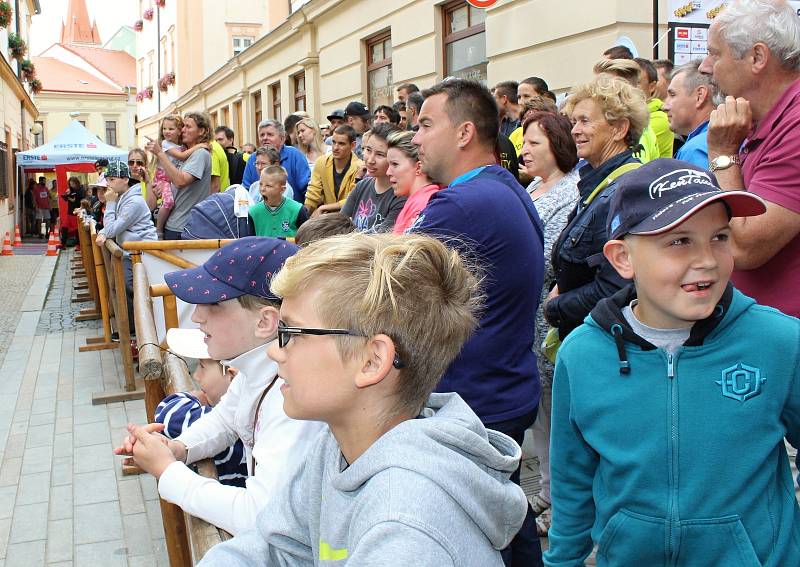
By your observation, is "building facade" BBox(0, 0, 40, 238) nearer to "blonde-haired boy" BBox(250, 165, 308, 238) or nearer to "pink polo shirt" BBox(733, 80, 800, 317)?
"blonde-haired boy" BBox(250, 165, 308, 238)

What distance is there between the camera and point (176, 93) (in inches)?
1549

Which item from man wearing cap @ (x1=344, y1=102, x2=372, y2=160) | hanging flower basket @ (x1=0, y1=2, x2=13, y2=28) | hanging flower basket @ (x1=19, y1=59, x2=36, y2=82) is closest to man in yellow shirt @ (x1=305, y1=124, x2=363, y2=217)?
man wearing cap @ (x1=344, y1=102, x2=372, y2=160)

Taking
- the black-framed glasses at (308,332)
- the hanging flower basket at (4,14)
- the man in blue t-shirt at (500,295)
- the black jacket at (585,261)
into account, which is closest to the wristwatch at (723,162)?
the black jacket at (585,261)

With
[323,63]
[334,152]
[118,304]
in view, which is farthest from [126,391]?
[323,63]

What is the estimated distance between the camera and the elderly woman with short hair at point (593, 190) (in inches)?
129

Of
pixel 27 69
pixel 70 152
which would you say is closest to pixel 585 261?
pixel 70 152

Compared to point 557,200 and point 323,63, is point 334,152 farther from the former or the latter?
point 323,63

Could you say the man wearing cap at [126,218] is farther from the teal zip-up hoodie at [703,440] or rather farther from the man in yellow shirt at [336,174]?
the teal zip-up hoodie at [703,440]

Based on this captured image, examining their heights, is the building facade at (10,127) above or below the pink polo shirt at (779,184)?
above

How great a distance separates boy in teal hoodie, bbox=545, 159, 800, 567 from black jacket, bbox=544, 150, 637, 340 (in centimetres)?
111

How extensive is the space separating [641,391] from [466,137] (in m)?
1.68

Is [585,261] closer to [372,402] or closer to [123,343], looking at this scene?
[372,402]

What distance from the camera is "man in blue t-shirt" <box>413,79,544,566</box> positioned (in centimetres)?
296

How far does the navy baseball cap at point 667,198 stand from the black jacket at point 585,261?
1.08 m
